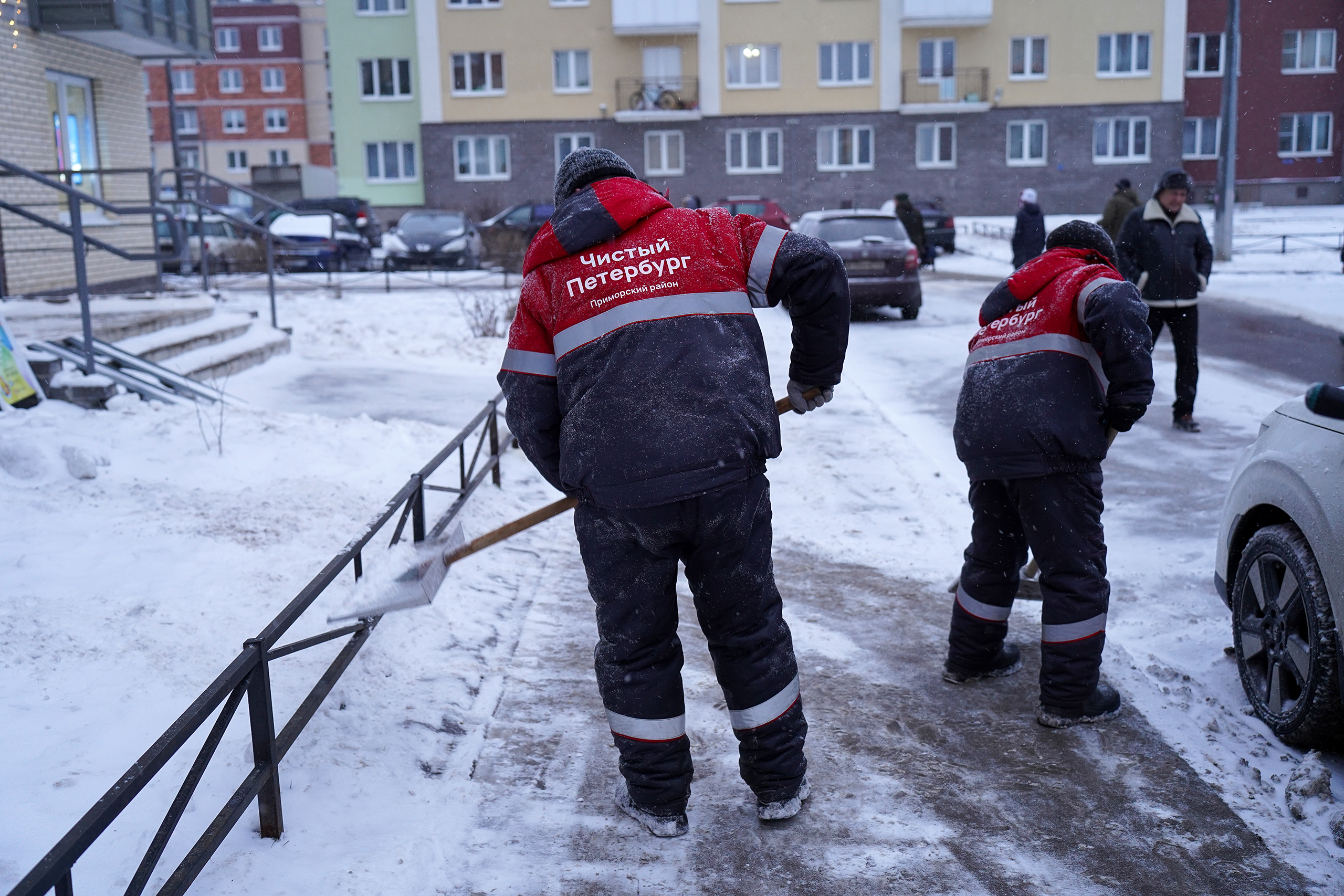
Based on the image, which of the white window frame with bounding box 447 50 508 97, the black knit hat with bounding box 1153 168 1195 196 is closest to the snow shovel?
the black knit hat with bounding box 1153 168 1195 196

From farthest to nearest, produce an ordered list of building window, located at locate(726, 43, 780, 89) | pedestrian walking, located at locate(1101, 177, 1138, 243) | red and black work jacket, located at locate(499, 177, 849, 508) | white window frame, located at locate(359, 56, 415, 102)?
white window frame, located at locate(359, 56, 415, 102)
building window, located at locate(726, 43, 780, 89)
pedestrian walking, located at locate(1101, 177, 1138, 243)
red and black work jacket, located at locate(499, 177, 849, 508)

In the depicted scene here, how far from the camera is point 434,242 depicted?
2486 centimetres

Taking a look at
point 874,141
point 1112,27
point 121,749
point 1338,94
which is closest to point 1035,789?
point 121,749

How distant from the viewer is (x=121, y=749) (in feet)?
11.3

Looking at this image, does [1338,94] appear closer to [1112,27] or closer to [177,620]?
[1112,27]

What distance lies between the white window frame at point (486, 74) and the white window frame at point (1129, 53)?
1785cm

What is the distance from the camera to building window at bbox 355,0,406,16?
4134cm

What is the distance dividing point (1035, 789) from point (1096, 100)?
41.8 m

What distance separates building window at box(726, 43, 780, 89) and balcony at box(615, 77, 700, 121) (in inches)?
54.7

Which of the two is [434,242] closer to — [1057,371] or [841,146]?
[841,146]

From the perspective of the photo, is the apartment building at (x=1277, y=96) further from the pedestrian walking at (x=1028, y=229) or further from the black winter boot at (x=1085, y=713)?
the black winter boot at (x=1085, y=713)

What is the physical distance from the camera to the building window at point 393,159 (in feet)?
138

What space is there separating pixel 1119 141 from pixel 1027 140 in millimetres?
3321

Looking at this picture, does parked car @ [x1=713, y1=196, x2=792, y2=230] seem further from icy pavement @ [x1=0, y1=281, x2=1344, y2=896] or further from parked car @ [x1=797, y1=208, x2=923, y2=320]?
icy pavement @ [x1=0, y1=281, x2=1344, y2=896]
